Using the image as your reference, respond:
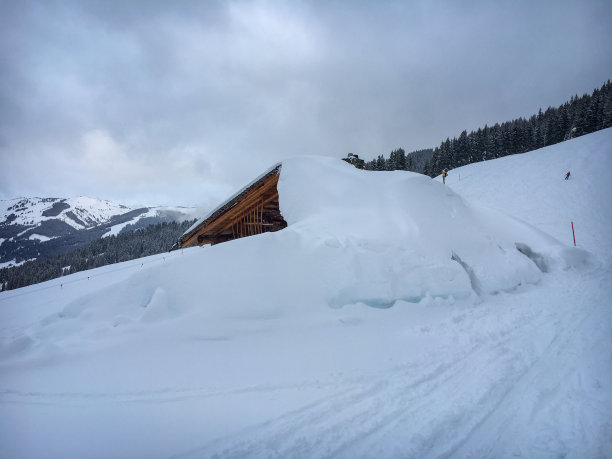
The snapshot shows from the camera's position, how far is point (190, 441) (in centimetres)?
232

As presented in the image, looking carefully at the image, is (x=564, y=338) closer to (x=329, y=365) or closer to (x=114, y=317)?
(x=329, y=365)

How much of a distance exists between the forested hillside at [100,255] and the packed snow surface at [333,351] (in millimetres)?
62448

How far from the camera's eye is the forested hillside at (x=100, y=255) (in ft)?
212

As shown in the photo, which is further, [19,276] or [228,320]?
[19,276]

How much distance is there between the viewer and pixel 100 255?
70125 mm

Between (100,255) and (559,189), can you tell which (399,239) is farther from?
(100,255)

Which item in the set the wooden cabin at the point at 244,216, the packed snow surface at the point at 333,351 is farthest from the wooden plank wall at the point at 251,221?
the packed snow surface at the point at 333,351

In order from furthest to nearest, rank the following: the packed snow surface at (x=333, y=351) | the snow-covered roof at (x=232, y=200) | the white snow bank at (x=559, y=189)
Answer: the white snow bank at (x=559, y=189) → the snow-covered roof at (x=232, y=200) → the packed snow surface at (x=333, y=351)

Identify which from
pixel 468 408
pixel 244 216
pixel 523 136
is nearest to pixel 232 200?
pixel 244 216

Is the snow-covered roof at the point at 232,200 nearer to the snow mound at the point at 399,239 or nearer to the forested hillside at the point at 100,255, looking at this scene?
the snow mound at the point at 399,239

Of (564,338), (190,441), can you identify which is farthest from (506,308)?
(190,441)

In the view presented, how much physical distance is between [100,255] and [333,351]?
89.8 metres

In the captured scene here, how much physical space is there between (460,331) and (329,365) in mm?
2494

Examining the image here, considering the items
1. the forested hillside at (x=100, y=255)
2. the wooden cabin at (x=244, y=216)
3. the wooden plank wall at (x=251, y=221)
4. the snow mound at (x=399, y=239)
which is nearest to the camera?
the snow mound at (x=399, y=239)
